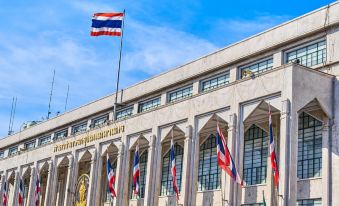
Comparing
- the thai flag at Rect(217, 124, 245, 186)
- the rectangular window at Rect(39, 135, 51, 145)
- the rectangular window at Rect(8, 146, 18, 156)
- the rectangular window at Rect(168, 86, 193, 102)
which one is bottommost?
the thai flag at Rect(217, 124, 245, 186)

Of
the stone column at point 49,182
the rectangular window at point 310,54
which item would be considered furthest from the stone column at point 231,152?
the stone column at point 49,182

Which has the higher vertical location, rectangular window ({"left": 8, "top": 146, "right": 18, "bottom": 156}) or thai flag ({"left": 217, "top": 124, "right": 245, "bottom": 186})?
rectangular window ({"left": 8, "top": 146, "right": 18, "bottom": 156})

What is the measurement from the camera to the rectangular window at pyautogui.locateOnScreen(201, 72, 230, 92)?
134 ft

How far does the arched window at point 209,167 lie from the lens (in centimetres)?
3928

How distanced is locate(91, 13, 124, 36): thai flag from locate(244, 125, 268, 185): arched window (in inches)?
634

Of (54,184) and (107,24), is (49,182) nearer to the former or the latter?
(54,184)

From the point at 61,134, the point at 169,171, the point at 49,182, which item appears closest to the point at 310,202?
the point at 169,171

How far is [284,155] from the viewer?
30141 mm

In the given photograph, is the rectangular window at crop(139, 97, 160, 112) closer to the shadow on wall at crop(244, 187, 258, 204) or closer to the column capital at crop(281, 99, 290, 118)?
the shadow on wall at crop(244, 187, 258, 204)

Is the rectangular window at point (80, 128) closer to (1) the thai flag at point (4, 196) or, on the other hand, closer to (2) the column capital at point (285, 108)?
(1) the thai flag at point (4, 196)

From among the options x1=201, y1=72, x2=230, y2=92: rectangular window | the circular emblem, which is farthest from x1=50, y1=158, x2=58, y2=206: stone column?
x1=201, y1=72, x2=230, y2=92: rectangular window

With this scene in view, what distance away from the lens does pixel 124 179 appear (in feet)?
144

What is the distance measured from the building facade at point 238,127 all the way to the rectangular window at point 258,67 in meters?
0.07

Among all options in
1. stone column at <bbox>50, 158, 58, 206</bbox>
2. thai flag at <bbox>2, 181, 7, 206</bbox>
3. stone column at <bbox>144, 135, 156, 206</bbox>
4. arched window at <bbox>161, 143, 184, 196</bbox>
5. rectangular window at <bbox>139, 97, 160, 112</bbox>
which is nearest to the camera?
stone column at <bbox>144, 135, 156, 206</bbox>
